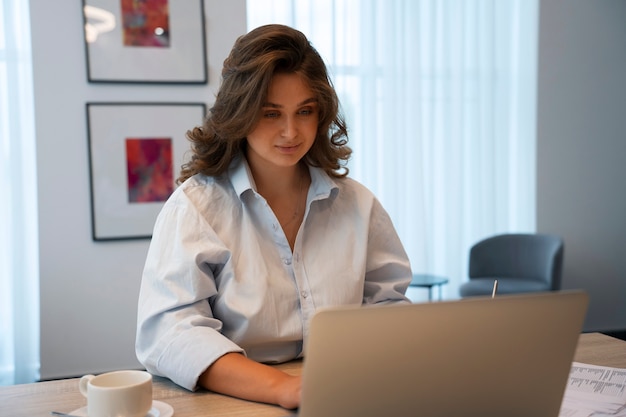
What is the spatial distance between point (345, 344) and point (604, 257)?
15.2 feet

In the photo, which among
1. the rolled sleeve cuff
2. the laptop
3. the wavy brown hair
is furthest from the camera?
the wavy brown hair

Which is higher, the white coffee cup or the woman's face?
the woman's face

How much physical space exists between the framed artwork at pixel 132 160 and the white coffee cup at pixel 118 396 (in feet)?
9.26

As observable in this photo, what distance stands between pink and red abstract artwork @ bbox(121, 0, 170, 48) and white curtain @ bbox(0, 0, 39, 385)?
56 centimetres

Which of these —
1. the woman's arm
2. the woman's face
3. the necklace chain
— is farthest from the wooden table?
the woman's face

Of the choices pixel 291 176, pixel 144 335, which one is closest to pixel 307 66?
pixel 291 176

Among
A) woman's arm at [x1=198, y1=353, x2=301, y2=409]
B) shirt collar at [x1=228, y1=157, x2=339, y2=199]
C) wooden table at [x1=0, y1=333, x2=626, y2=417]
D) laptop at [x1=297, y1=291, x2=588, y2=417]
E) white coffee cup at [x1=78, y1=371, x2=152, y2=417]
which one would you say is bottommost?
wooden table at [x1=0, y1=333, x2=626, y2=417]

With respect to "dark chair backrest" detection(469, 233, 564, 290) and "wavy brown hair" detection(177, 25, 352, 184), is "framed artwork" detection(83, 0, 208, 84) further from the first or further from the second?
"wavy brown hair" detection(177, 25, 352, 184)

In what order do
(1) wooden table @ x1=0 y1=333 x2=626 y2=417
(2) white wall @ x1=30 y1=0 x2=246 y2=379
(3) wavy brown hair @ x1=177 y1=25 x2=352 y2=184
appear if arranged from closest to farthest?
(1) wooden table @ x1=0 y1=333 x2=626 y2=417
(3) wavy brown hair @ x1=177 y1=25 x2=352 y2=184
(2) white wall @ x1=30 y1=0 x2=246 y2=379

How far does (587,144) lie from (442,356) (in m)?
4.44

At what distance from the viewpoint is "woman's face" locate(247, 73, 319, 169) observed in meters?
1.54

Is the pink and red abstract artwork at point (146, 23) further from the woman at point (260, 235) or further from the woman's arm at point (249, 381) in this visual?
the woman's arm at point (249, 381)

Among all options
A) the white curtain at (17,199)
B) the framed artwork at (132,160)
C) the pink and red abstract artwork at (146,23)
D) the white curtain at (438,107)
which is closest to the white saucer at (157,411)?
the framed artwork at (132,160)

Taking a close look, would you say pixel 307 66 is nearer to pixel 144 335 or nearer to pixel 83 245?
pixel 144 335
